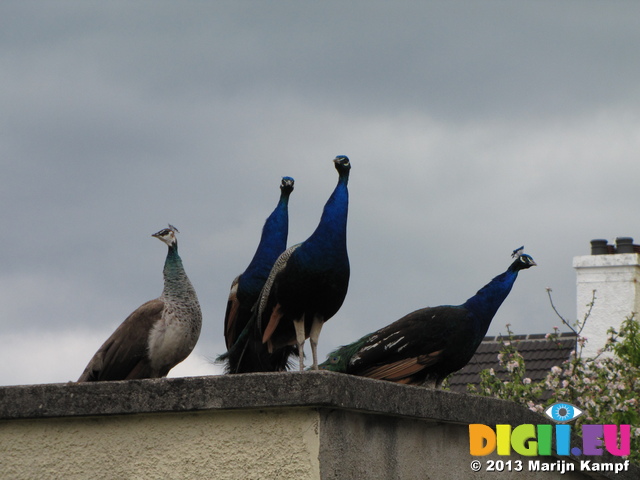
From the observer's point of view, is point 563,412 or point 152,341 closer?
point 152,341

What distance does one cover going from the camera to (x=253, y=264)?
7.54m

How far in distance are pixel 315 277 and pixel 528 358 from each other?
11818mm

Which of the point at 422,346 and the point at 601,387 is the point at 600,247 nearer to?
the point at 601,387

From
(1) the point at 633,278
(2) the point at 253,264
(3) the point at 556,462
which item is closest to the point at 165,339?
(2) the point at 253,264

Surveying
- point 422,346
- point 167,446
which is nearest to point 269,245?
point 422,346

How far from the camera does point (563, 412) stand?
8.78m

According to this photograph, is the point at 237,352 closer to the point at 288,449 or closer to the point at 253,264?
the point at 253,264

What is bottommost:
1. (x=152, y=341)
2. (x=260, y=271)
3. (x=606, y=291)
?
(x=152, y=341)

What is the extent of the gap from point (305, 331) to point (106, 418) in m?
Result: 1.83

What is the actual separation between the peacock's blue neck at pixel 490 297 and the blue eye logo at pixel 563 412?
1.17 metres

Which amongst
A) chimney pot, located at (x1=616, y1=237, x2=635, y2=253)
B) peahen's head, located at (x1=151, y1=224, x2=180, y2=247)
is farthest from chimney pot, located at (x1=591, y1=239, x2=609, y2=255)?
peahen's head, located at (x1=151, y1=224, x2=180, y2=247)

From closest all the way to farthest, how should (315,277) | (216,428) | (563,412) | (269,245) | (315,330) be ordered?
1. (216,428)
2. (315,277)
3. (315,330)
4. (269,245)
5. (563,412)

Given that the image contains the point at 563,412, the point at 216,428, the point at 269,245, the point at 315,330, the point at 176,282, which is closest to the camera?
the point at 216,428

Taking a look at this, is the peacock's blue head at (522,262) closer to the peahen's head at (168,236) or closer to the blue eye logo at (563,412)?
the blue eye logo at (563,412)
